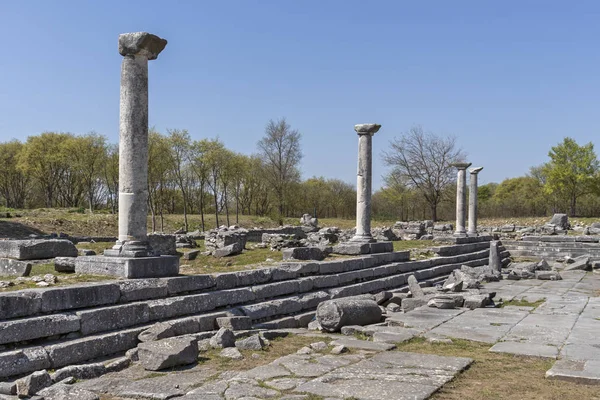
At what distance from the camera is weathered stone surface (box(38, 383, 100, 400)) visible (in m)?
5.50

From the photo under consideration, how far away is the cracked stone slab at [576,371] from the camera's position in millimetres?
6301

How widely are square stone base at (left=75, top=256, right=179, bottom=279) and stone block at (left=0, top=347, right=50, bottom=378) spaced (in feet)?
8.35

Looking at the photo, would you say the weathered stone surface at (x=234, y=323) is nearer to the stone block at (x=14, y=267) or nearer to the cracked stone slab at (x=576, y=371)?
the stone block at (x=14, y=267)

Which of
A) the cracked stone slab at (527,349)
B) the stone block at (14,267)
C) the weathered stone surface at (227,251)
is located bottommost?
the cracked stone slab at (527,349)

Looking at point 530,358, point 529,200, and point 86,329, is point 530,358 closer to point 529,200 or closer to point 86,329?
point 86,329

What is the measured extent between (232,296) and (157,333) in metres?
2.44

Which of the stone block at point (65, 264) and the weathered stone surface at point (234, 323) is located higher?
the stone block at point (65, 264)

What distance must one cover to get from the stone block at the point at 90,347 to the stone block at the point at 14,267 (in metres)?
3.42

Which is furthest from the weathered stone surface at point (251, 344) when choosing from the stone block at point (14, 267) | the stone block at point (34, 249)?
the stone block at point (34, 249)

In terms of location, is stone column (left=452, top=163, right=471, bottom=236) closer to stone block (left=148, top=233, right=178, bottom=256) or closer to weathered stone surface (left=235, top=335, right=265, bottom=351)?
stone block (left=148, top=233, right=178, bottom=256)

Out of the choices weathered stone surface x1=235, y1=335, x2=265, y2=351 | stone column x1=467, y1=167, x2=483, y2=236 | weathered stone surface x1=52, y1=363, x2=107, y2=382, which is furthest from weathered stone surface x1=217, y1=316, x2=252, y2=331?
stone column x1=467, y1=167, x2=483, y2=236

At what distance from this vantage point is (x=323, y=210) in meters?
67.0

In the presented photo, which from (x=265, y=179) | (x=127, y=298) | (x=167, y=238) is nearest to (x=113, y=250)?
(x=127, y=298)

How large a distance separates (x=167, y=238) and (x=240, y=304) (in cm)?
863
